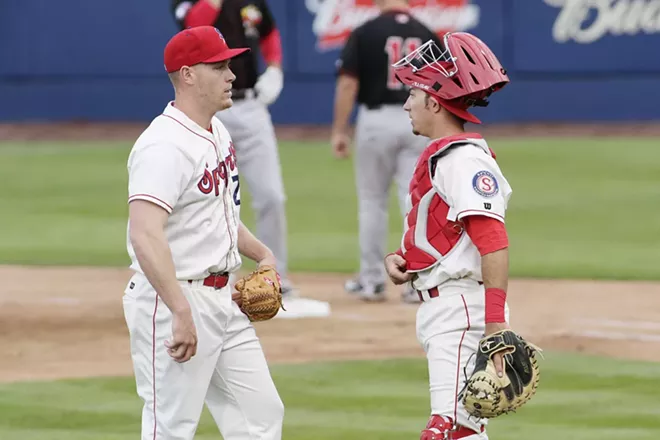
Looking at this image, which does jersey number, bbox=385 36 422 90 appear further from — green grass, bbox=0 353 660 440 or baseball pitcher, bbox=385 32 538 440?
baseball pitcher, bbox=385 32 538 440

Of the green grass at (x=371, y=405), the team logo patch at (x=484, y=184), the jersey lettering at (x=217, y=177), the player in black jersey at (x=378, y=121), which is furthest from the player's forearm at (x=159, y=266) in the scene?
the player in black jersey at (x=378, y=121)

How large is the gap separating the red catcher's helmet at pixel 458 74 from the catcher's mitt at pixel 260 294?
94 cm

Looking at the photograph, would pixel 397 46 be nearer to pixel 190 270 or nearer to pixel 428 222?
pixel 428 222

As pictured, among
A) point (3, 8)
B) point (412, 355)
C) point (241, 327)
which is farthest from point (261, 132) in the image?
point (3, 8)

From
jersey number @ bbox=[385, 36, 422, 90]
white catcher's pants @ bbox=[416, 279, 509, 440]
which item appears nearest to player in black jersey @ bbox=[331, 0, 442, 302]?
jersey number @ bbox=[385, 36, 422, 90]

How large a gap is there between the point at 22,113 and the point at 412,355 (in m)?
17.9

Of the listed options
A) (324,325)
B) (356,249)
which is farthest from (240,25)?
(356,249)

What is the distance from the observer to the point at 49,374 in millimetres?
8391

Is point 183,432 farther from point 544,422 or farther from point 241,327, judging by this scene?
point 544,422

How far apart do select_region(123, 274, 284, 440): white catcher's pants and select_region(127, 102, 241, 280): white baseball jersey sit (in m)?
0.11

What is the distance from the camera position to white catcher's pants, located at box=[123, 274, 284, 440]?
5.08 metres

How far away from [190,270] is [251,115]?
497 centimetres

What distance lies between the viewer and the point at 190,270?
201 inches

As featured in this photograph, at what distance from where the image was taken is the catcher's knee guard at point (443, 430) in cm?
495
